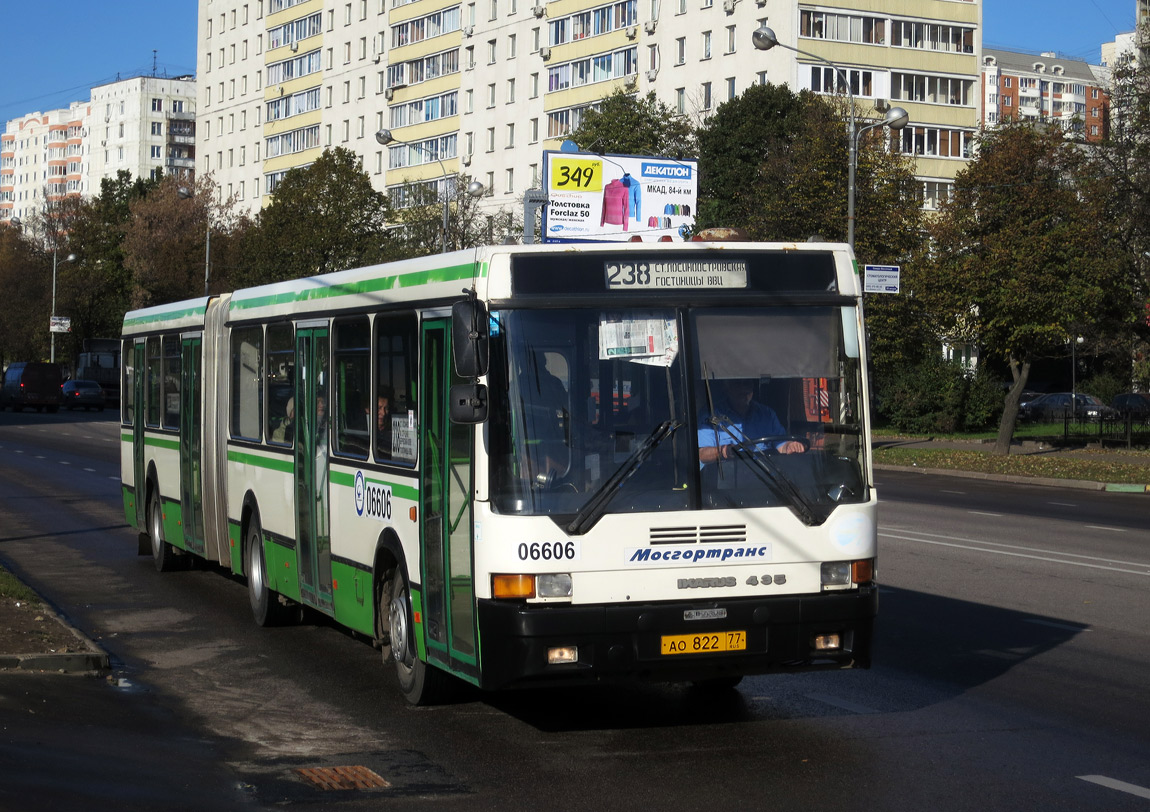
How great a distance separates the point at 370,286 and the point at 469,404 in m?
2.43

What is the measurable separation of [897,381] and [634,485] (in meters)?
44.4

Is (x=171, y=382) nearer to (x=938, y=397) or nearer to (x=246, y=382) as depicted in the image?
(x=246, y=382)

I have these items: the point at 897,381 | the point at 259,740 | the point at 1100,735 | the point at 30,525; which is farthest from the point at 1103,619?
the point at 897,381

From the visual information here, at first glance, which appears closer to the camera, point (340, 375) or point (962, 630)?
point (340, 375)

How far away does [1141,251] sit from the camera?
127 feet

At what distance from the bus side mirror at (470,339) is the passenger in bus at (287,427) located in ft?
12.7

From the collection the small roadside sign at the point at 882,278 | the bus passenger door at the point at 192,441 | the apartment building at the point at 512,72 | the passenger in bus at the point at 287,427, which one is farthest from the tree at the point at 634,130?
the passenger in bus at the point at 287,427

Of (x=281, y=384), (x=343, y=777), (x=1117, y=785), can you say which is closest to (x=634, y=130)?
(x=281, y=384)

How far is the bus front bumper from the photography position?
7.48 meters

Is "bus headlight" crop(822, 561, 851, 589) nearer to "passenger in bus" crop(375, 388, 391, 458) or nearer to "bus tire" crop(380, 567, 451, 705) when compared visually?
"bus tire" crop(380, 567, 451, 705)

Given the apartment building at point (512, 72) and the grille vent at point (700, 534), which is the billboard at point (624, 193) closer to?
the grille vent at point (700, 534)

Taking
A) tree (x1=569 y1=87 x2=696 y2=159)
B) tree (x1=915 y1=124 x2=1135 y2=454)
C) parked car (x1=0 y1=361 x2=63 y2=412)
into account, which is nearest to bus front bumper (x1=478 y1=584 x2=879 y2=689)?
tree (x1=915 y1=124 x2=1135 y2=454)

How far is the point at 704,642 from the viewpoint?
766 cm

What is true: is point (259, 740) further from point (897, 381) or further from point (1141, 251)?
point (897, 381)
